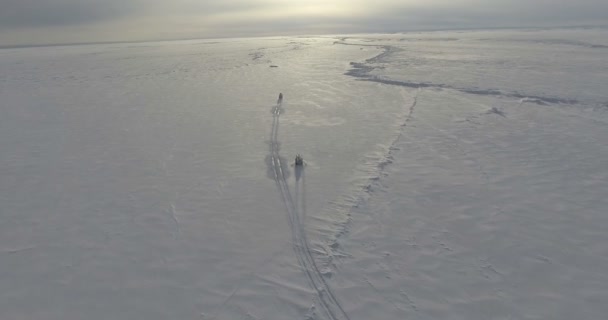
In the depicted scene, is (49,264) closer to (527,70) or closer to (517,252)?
(517,252)

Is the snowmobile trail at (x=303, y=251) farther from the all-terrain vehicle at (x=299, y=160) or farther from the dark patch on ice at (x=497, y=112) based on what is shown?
the dark patch on ice at (x=497, y=112)

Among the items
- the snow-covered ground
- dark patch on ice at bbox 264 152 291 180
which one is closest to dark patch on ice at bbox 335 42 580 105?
the snow-covered ground

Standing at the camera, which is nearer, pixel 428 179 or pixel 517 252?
pixel 517 252

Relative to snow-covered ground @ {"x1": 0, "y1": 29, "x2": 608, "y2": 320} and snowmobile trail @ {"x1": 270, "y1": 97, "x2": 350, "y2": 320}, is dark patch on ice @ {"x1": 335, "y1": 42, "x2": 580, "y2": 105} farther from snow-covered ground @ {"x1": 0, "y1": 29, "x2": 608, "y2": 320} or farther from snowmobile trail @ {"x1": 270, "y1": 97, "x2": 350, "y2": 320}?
snowmobile trail @ {"x1": 270, "y1": 97, "x2": 350, "y2": 320}

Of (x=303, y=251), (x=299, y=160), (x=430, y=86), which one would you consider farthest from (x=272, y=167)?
(x=430, y=86)

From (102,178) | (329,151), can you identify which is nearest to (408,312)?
(329,151)

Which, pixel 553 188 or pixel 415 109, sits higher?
pixel 415 109
